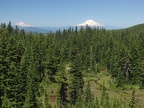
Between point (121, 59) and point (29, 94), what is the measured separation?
52.5 meters

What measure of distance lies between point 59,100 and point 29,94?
11.8 m

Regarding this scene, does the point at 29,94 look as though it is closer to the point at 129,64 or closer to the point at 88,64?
the point at 129,64

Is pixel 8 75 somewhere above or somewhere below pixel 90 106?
above

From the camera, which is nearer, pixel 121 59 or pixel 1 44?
pixel 1 44

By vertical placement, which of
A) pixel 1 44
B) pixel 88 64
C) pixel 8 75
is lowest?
pixel 88 64

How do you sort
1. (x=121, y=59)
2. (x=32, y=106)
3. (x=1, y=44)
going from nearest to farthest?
(x=32, y=106) → (x=1, y=44) → (x=121, y=59)

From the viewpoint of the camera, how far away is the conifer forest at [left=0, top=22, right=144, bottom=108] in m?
44.2

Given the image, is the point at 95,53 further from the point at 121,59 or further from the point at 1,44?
the point at 1,44

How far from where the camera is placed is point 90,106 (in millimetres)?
44812

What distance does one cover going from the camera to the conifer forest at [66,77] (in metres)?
44.2

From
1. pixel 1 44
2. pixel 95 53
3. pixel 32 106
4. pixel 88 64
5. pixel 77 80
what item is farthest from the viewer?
pixel 95 53

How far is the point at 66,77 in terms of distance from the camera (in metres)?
66.7

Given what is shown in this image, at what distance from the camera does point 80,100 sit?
170ft

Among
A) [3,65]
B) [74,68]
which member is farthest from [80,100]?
[3,65]
